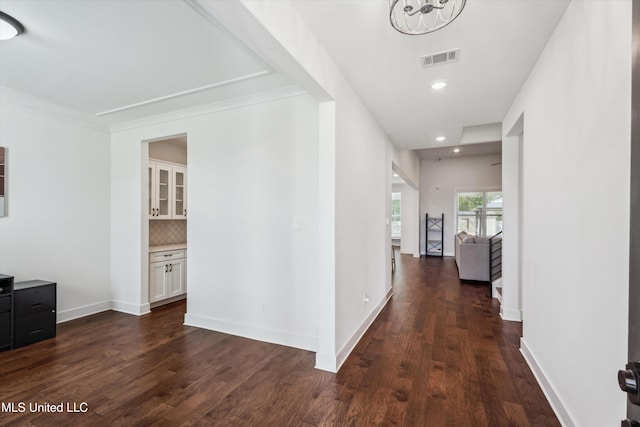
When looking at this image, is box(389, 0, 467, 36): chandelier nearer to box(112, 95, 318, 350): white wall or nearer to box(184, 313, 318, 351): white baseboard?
box(112, 95, 318, 350): white wall

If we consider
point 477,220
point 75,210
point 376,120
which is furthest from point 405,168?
point 75,210

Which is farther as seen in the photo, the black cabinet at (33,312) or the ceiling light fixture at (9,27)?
the black cabinet at (33,312)

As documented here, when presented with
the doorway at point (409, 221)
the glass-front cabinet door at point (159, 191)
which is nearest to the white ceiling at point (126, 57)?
the glass-front cabinet door at point (159, 191)

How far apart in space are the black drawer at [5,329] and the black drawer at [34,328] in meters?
0.05

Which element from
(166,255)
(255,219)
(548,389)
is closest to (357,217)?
(255,219)

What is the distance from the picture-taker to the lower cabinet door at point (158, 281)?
4133 millimetres

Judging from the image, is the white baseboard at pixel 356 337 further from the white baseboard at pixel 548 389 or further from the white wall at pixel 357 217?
the white baseboard at pixel 548 389

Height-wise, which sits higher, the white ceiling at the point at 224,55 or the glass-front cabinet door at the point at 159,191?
the white ceiling at the point at 224,55

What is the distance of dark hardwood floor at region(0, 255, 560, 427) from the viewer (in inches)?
76.7

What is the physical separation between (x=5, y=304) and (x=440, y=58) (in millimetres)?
4638

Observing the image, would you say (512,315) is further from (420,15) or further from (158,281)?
(158,281)

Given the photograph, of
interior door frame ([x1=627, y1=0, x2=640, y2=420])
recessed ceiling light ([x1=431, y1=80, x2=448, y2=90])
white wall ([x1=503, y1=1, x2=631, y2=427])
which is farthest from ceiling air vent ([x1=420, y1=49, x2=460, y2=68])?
interior door frame ([x1=627, y1=0, x2=640, y2=420])

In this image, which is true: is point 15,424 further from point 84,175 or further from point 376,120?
point 376,120

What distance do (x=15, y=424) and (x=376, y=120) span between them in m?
4.23
